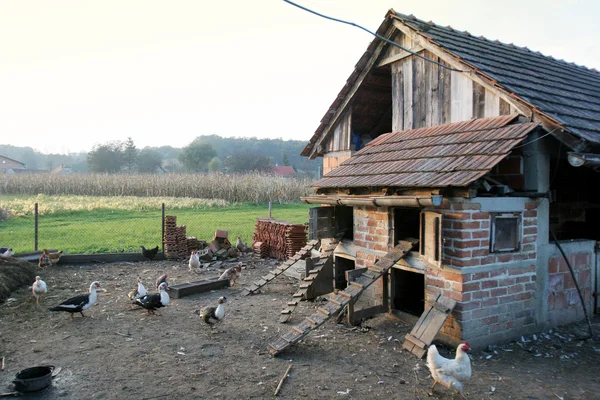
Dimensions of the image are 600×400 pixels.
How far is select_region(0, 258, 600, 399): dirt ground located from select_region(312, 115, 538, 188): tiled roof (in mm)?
2553

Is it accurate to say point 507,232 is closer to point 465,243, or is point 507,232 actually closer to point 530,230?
point 530,230

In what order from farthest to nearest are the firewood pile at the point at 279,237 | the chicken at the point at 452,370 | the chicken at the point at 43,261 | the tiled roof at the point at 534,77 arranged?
1. the firewood pile at the point at 279,237
2. the chicken at the point at 43,261
3. the tiled roof at the point at 534,77
4. the chicken at the point at 452,370

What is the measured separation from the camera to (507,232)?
259 inches

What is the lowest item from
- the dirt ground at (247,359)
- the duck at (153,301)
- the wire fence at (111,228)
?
the dirt ground at (247,359)

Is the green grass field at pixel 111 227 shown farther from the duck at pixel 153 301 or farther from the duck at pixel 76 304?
the duck at pixel 153 301

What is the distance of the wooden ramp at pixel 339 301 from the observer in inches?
245

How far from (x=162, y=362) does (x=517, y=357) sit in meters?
5.10

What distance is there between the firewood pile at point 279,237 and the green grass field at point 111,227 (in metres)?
2.26

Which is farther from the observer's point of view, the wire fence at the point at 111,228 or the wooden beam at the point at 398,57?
the wire fence at the point at 111,228

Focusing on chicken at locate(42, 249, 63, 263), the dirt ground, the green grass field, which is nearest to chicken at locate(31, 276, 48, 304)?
the dirt ground

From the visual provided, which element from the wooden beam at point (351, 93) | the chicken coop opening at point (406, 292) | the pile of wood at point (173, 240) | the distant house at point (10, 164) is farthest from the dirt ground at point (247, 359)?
the distant house at point (10, 164)

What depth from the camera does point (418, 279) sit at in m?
8.58

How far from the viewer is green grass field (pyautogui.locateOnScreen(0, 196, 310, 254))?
607 inches

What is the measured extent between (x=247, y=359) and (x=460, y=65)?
6.18m
